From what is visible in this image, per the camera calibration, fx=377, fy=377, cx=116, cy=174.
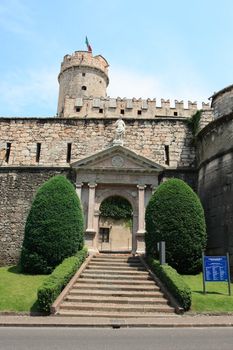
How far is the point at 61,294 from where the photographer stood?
1251 centimetres

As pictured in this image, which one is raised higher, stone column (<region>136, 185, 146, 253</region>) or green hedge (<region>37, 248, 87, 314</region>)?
Result: stone column (<region>136, 185, 146, 253</region>)

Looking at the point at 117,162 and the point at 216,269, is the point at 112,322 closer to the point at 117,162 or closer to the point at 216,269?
the point at 216,269

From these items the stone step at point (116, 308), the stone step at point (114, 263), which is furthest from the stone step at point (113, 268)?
the stone step at point (116, 308)

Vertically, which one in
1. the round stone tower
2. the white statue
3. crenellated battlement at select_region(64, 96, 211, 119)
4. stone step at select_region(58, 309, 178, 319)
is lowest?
stone step at select_region(58, 309, 178, 319)

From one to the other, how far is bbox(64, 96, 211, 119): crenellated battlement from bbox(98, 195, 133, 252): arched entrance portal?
8.64m

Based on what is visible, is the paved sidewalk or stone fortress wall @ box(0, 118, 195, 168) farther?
stone fortress wall @ box(0, 118, 195, 168)

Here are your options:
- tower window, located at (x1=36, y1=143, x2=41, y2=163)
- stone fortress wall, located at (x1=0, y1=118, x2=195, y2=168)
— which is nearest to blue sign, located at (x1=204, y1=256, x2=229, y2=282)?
stone fortress wall, located at (x1=0, y1=118, x2=195, y2=168)

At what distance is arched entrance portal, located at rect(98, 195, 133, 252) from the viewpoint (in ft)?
111

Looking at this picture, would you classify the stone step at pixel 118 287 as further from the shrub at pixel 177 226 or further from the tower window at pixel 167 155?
the tower window at pixel 167 155

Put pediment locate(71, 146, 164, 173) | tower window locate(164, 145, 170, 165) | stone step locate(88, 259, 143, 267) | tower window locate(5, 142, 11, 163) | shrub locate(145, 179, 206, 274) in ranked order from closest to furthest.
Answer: shrub locate(145, 179, 206, 274), stone step locate(88, 259, 143, 267), pediment locate(71, 146, 164, 173), tower window locate(164, 145, 170, 165), tower window locate(5, 142, 11, 163)

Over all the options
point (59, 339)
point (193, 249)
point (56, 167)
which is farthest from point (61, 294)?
point (56, 167)

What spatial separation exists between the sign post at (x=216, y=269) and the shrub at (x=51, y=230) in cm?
582

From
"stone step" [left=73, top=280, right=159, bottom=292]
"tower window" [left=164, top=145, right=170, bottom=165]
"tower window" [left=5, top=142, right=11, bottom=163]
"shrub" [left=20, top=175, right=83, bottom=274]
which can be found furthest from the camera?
"tower window" [left=5, top=142, right=11, bottom=163]

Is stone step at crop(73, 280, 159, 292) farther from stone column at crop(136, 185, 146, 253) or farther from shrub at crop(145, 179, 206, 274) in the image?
stone column at crop(136, 185, 146, 253)
